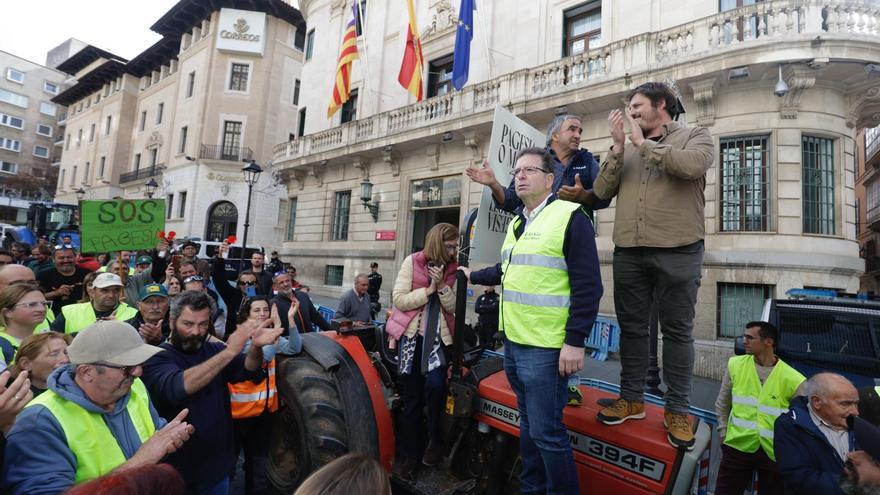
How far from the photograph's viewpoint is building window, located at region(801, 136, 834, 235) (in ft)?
30.5

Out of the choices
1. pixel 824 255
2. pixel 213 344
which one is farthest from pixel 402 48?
pixel 213 344

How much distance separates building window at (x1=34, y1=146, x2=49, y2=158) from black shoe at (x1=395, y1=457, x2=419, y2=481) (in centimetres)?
7893

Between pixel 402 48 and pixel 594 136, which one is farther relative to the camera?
pixel 402 48

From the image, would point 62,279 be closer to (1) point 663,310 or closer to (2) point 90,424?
(2) point 90,424

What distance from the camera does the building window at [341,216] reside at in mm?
18766

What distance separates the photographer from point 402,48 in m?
17.8

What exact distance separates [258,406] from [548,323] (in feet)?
7.40

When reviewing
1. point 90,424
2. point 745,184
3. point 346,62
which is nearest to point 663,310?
point 90,424

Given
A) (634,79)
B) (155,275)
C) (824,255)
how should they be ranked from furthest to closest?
(634,79) → (824,255) → (155,275)

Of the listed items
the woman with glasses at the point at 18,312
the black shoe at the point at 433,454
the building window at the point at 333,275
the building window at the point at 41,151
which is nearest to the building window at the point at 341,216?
the building window at the point at 333,275

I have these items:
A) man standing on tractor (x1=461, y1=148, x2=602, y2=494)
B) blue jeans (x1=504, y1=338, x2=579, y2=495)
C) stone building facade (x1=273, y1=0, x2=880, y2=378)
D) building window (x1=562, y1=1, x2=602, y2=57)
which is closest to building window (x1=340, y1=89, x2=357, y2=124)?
stone building facade (x1=273, y1=0, x2=880, y2=378)

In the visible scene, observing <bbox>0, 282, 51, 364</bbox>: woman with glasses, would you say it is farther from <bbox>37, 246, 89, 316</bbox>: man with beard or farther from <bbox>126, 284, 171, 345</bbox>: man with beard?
<bbox>37, 246, 89, 316</bbox>: man with beard

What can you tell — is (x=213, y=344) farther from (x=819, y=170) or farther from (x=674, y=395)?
(x=819, y=170)

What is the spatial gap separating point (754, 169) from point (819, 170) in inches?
49.9
